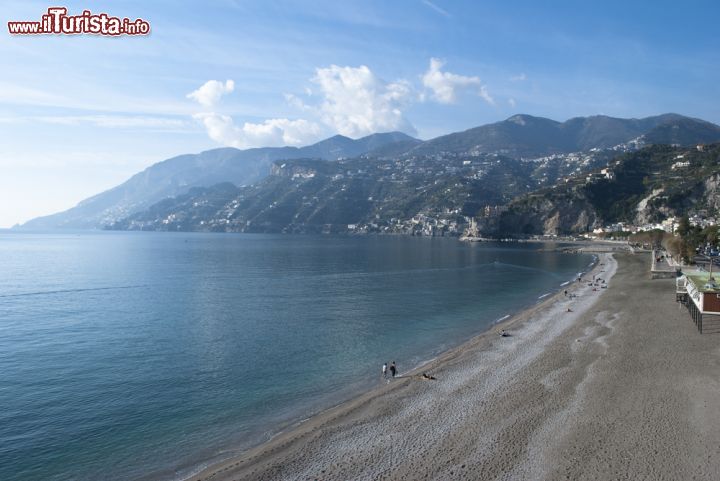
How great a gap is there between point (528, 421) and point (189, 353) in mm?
22502

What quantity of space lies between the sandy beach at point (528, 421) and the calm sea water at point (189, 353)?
8.40 feet

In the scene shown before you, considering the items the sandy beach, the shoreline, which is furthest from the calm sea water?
the sandy beach

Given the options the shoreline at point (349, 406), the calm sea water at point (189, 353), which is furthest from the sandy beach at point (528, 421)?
the calm sea water at point (189, 353)

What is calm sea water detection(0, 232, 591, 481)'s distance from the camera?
18.4 meters

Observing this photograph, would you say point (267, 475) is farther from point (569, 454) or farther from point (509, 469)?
point (569, 454)

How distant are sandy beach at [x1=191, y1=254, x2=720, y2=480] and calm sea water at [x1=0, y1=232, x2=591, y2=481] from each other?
2.56 metres

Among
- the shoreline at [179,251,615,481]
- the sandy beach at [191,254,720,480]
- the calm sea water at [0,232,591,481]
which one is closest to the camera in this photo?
the sandy beach at [191,254,720,480]

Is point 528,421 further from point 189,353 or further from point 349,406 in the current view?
point 189,353

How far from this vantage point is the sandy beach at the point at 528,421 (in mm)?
15828

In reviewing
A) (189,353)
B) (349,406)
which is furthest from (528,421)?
(189,353)

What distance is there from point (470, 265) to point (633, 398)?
75.7 metres

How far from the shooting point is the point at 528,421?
19.5 m

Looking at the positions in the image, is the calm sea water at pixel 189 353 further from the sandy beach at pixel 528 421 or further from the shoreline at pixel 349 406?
the sandy beach at pixel 528 421

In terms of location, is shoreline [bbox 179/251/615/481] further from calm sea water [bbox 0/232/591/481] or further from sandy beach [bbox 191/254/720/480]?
calm sea water [bbox 0/232/591/481]
